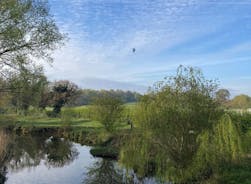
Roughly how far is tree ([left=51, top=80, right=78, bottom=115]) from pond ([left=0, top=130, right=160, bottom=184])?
2611cm

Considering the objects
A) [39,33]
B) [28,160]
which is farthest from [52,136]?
[39,33]

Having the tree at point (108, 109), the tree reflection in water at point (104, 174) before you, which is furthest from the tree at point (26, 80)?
the tree at point (108, 109)

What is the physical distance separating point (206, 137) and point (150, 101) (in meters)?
2.99

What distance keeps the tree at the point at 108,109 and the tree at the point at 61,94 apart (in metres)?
27.1

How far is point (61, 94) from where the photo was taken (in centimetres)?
5522

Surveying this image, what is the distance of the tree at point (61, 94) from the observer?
5500 cm

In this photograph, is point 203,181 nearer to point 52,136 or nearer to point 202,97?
point 202,97

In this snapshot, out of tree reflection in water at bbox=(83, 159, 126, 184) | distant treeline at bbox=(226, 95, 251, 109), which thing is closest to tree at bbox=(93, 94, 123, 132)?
tree reflection in water at bbox=(83, 159, 126, 184)

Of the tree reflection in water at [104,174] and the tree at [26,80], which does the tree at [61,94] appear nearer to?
the tree reflection in water at [104,174]

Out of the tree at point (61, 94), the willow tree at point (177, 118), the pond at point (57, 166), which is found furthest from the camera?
the tree at point (61, 94)

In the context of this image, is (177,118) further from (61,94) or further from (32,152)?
(61,94)

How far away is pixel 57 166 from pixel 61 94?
35278 millimetres

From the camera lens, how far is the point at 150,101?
1385cm

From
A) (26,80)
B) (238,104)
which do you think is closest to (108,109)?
(26,80)
